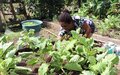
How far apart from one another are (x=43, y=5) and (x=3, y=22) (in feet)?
4.77

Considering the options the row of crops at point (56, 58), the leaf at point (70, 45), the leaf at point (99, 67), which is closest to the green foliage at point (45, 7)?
the row of crops at point (56, 58)

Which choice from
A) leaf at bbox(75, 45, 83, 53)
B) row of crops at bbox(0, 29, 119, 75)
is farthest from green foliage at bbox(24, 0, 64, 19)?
leaf at bbox(75, 45, 83, 53)

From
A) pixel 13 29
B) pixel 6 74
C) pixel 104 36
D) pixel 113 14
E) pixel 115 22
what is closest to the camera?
pixel 6 74

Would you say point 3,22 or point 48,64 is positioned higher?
point 48,64

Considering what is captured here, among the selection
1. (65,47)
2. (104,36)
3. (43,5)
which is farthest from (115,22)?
(65,47)

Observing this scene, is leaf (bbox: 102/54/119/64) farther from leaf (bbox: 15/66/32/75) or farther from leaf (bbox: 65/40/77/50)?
leaf (bbox: 15/66/32/75)

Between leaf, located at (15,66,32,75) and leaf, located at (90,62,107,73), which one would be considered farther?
leaf, located at (15,66,32,75)

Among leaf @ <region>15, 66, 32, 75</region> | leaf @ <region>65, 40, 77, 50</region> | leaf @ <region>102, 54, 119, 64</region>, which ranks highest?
leaf @ <region>65, 40, 77, 50</region>

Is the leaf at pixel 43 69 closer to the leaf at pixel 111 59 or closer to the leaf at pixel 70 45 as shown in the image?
the leaf at pixel 70 45

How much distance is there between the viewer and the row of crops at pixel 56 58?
2.34 meters

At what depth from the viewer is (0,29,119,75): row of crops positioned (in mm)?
2344

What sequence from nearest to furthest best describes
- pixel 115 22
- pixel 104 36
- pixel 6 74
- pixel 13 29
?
pixel 6 74 < pixel 104 36 < pixel 115 22 < pixel 13 29

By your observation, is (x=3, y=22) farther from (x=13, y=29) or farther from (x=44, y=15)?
(x=44, y=15)

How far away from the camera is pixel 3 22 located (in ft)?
32.1
